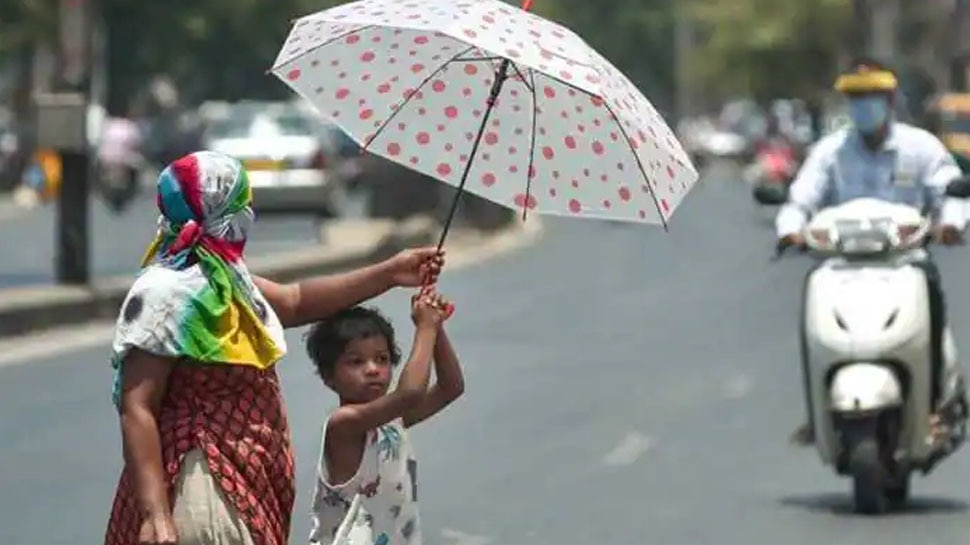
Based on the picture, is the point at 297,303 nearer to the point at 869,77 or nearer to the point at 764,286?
the point at 869,77

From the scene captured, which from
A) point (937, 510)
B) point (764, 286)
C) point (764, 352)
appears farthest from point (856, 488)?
point (764, 286)

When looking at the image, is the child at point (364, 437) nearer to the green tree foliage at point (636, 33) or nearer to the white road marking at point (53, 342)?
the white road marking at point (53, 342)

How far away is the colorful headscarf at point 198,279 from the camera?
22.4 feet

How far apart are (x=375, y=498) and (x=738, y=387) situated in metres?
12.3

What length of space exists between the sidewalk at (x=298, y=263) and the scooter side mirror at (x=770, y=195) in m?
9.83

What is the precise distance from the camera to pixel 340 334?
7.24 metres

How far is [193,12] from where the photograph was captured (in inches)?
3049

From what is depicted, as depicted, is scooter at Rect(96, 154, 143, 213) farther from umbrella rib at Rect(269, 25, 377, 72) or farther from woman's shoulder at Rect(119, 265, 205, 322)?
woman's shoulder at Rect(119, 265, 205, 322)

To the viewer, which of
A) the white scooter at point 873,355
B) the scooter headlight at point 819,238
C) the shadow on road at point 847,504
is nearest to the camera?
the white scooter at point 873,355

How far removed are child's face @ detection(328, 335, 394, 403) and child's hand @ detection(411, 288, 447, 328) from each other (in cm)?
22

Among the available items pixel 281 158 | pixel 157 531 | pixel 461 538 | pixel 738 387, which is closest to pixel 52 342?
pixel 738 387

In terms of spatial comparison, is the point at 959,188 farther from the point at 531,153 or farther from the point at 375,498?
the point at 375,498

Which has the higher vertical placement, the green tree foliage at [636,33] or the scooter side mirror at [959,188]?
the green tree foliage at [636,33]

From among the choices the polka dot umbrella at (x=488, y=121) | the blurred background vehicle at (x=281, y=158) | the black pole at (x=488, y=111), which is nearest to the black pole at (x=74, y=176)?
the blurred background vehicle at (x=281, y=158)
